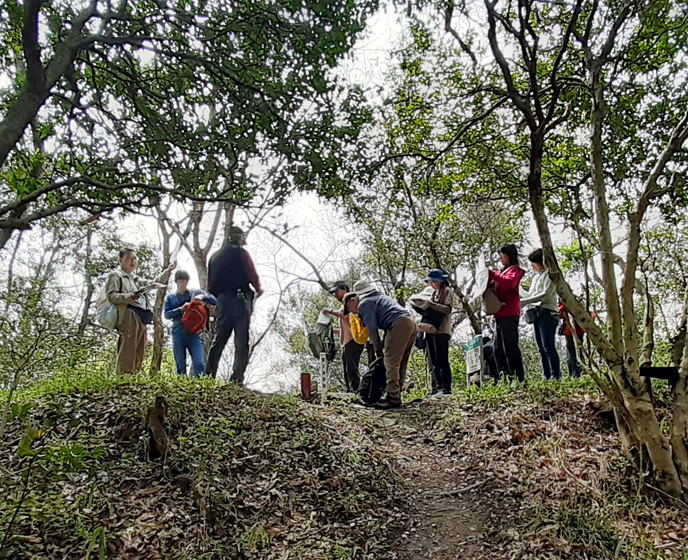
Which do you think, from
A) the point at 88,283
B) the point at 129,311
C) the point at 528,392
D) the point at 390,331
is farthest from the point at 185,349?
the point at 88,283

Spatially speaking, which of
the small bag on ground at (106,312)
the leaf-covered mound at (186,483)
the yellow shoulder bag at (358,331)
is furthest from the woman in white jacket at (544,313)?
the small bag on ground at (106,312)

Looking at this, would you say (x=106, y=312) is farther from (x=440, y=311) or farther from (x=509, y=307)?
(x=509, y=307)

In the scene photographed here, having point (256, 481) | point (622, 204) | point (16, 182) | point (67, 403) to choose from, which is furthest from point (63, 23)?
point (622, 204)

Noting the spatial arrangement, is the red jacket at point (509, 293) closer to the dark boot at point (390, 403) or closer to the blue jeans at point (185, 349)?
the dark boot at point (390, 403)

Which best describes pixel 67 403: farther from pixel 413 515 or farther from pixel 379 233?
pixel 379 233

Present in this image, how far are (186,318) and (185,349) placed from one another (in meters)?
0.56

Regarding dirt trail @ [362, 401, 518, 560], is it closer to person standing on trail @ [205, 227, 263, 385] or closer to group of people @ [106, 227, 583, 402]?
group of people @ [106, 227, 583, 402]

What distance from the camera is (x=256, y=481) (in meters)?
3.95

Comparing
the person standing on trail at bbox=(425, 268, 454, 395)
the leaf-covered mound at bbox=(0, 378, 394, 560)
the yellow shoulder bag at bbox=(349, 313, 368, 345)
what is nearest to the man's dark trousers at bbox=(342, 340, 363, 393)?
the yellow shoulder bag at bbox=(349, 313, 368, 345)

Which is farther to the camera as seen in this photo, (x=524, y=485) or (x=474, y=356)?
(x=474, y=356)

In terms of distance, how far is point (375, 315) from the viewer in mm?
6926

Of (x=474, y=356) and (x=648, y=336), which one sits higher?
(x=474, y=356)

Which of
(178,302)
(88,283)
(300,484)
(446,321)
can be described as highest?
(88,283)

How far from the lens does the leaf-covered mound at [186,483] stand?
9.66 ft
